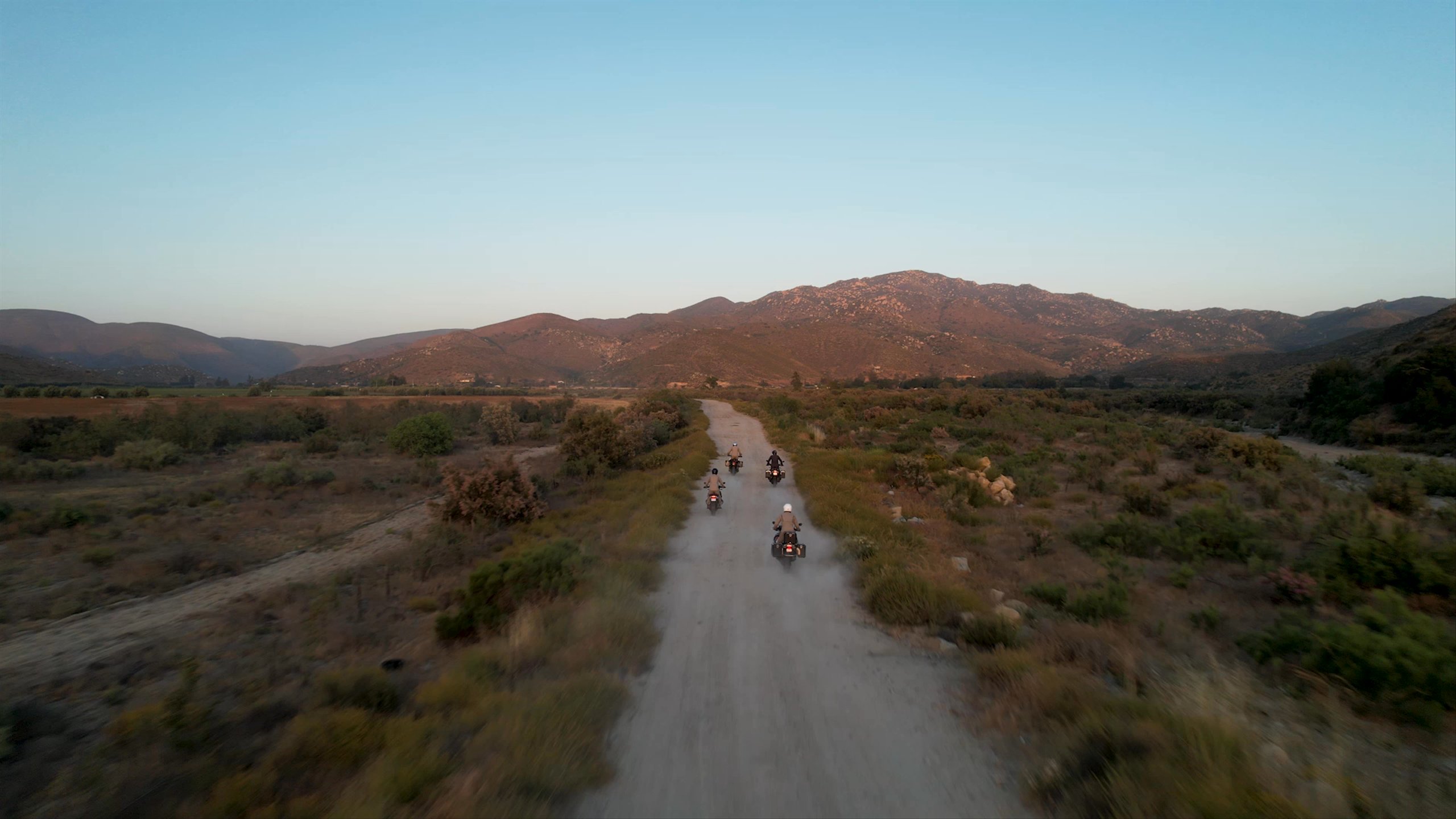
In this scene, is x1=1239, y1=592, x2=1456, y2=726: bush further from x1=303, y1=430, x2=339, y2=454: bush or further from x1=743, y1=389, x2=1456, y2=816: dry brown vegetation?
x1=303, y1=430, x2=339, y2=454: bush

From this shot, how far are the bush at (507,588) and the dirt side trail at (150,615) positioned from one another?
5.45 meters

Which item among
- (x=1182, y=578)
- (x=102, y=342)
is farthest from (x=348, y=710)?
(x=102, y=342)

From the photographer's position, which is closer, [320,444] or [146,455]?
[146,455]

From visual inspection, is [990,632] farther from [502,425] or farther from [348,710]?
[502,425]

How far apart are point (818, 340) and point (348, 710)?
10768 centimetres

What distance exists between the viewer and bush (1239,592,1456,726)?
506cm

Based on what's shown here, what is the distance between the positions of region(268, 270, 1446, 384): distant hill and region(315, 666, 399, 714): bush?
286 ft

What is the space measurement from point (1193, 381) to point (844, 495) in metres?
77.4

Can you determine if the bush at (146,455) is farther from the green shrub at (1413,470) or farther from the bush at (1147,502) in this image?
the green shrub at (1413,470)

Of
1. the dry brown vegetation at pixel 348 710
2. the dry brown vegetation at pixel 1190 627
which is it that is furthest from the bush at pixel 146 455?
the dry brown vegetation at pixel 1190 627

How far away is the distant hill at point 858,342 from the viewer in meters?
100

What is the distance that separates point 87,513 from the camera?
1681cm

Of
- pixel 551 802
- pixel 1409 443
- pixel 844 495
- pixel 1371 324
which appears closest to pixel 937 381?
pixel 1409 443

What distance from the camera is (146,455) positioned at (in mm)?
26906
